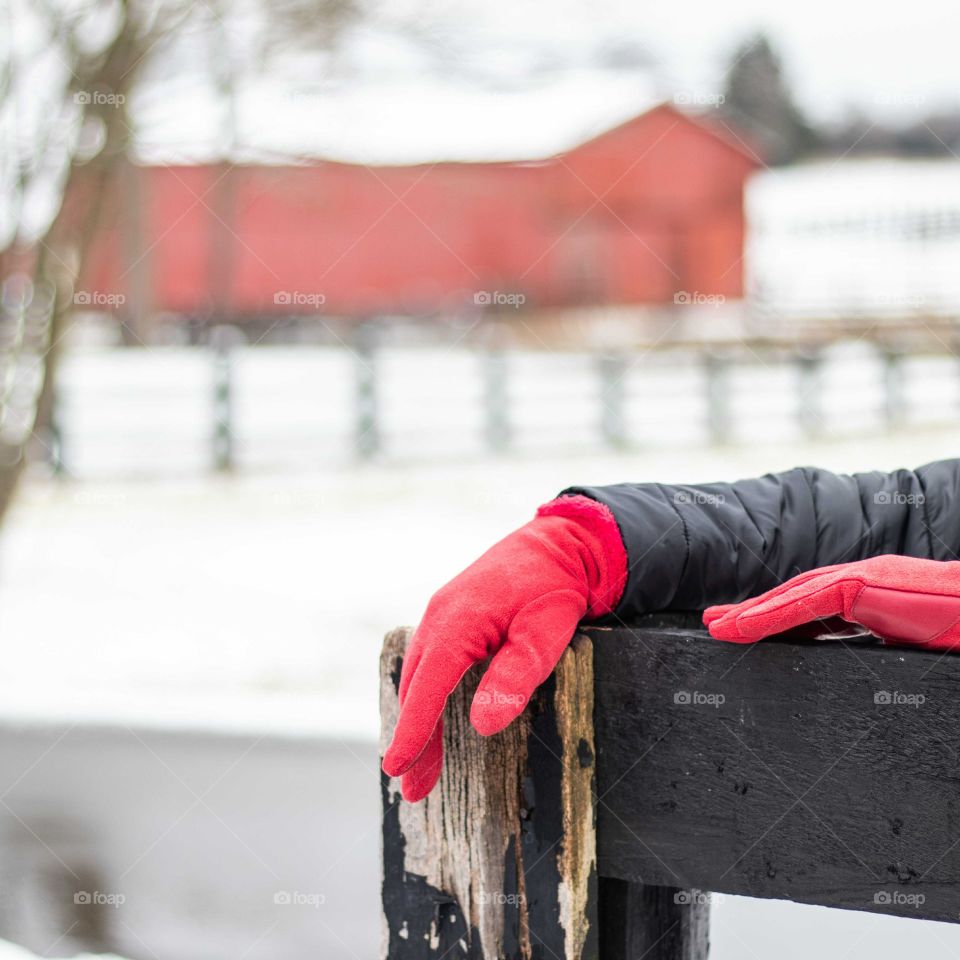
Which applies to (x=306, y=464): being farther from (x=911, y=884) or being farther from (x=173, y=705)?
(x=911, y=884)

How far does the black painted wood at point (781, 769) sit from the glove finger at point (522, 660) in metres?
0.04

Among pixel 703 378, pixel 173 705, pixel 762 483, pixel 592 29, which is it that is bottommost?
pixel 173 705

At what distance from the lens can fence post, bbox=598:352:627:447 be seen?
7648 mm

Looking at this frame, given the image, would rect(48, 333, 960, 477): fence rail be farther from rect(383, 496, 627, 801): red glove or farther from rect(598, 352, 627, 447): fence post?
rect(383, 496, 627, 801): red glove

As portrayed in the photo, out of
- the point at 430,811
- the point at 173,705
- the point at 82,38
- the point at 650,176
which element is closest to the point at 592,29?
the point at 82,38

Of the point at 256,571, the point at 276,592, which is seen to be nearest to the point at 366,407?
the point at 256,571

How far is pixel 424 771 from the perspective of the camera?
770 mm

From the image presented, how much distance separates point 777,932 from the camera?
164 cm

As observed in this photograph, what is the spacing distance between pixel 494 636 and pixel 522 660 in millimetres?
30

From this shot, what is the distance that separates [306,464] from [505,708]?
6.52m

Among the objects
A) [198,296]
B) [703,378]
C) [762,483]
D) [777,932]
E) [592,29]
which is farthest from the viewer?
[198,296]
